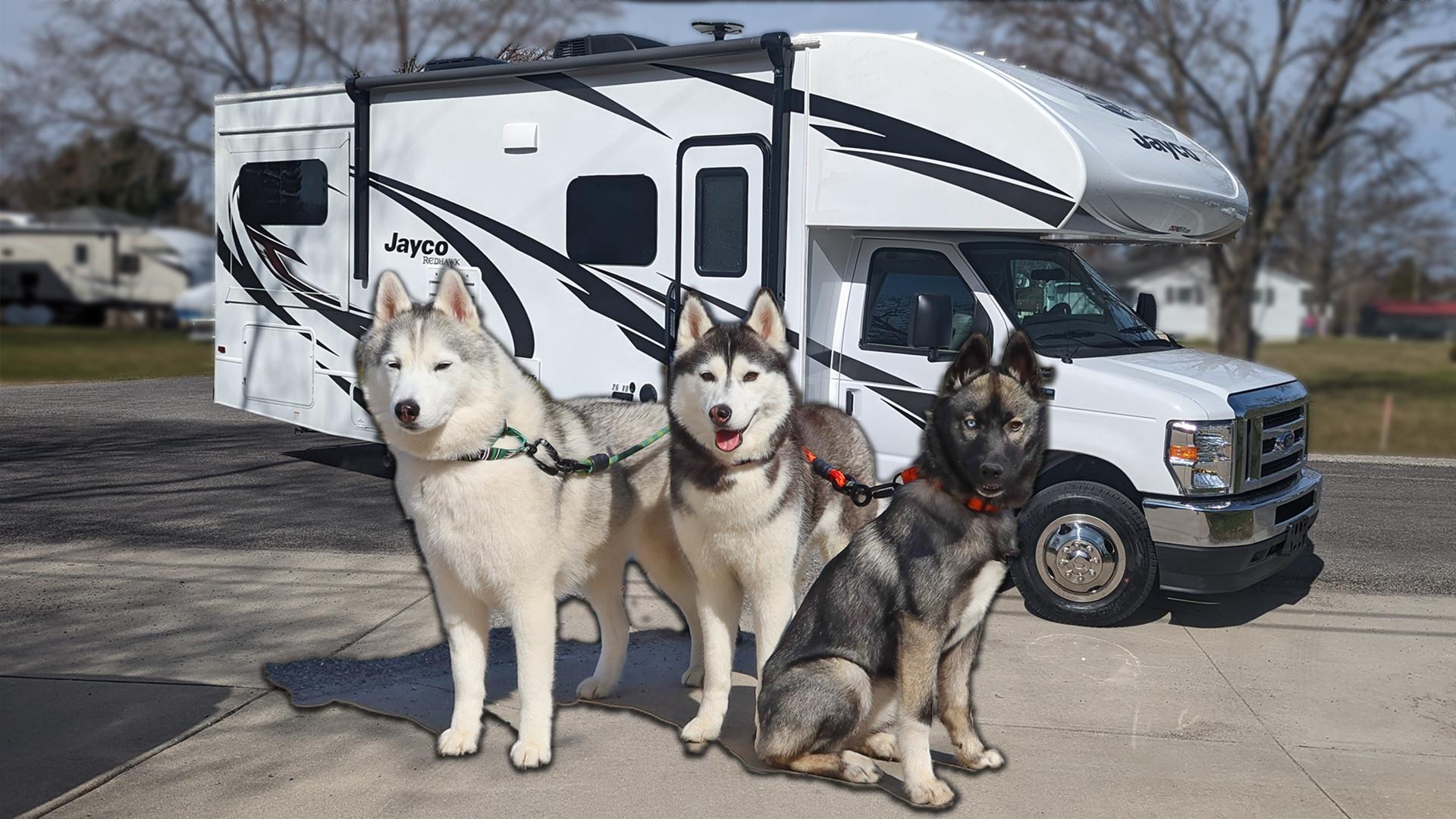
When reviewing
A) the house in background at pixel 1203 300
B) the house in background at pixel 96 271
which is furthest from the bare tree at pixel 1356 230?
the house in background at pixel 96 271

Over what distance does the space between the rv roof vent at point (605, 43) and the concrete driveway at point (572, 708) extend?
4.04m

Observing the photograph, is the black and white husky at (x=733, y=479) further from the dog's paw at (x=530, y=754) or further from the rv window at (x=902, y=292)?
the rv window at (x=902, y=292)

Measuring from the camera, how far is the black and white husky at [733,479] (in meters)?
4.71

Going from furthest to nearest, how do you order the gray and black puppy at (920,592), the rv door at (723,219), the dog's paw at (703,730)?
the rv door at (723,219) < the dog's paw at (703,730) < the gray and black puppy at (920,592)

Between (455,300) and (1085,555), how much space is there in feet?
14.0

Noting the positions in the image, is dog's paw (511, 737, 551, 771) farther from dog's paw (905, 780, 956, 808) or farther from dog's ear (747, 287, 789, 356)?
dog's ear (747, 287, 789, 356)

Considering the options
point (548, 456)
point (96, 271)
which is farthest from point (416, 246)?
point (96, 271)

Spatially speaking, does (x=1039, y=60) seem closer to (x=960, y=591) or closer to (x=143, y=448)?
(x=143, y=448)

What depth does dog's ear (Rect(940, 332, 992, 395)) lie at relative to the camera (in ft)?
14.5

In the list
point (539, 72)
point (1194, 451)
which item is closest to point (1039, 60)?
point (539, 72)

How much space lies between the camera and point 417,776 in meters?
4.83

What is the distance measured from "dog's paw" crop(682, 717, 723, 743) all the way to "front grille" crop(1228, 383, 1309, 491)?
3.72m

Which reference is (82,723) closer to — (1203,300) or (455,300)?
(455,300)

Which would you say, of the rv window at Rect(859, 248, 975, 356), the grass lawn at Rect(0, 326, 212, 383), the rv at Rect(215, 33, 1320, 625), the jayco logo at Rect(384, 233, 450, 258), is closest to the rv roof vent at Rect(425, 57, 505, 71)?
the rv at Rect(215, 33, 1320, 625)
